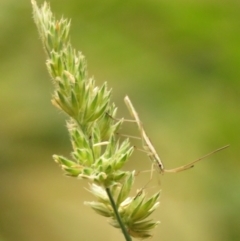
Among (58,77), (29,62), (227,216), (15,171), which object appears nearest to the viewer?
(58,77)

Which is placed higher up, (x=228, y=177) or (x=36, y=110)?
(x=36, y=110)

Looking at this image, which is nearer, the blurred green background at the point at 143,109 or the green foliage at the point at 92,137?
the green foliage at the point at 92,137

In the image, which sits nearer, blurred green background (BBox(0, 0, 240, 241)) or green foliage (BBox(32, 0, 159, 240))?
green foliage (BBox(32, 0, 159, 240))

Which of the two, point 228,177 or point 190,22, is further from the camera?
point 190,22

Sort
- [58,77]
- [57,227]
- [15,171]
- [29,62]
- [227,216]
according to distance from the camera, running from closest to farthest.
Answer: [58,77], [227,216], [57,227], [15,171], [29,62]

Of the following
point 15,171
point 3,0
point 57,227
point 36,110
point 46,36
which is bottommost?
point 57,227

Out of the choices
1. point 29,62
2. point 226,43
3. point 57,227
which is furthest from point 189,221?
point 29,62

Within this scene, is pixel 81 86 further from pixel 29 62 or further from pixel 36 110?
pixel 29 62

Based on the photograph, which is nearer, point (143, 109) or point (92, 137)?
point (92, 137)
